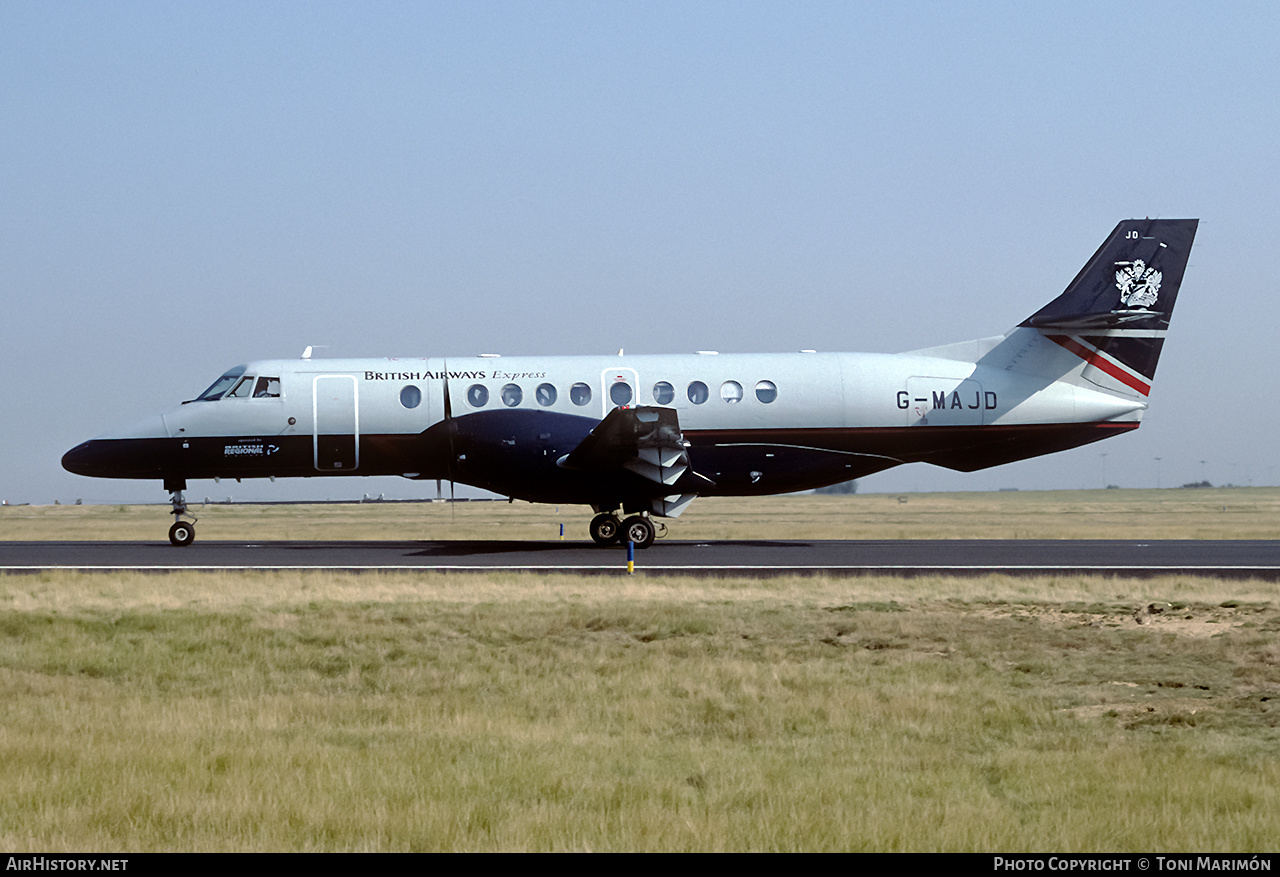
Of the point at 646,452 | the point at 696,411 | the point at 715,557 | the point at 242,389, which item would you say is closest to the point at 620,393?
the point at 696,411

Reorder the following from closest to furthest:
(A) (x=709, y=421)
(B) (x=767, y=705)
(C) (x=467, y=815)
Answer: (C) (x=467, y=815), (B) (x=767, y=705), (A) (x=709, y=421)

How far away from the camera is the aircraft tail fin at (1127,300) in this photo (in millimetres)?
29016

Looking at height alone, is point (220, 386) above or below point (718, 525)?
above

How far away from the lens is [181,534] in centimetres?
2941

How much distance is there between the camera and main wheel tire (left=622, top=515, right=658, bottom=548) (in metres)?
27.6

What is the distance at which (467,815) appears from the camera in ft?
25.2

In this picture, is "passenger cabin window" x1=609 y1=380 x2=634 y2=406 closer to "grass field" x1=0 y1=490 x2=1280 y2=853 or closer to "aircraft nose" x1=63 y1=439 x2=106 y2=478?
"grass field" x1=0 y1=490 x2=1280 y2=853

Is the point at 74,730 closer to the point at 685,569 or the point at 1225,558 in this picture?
the point at 685,569

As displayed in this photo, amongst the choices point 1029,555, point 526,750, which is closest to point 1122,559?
point 1029,555

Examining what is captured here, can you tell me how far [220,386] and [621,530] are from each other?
10.5m

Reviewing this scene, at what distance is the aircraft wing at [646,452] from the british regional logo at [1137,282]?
11484mm

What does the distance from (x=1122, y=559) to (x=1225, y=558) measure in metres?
2.41

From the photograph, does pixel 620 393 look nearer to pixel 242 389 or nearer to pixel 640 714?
pixel 242 389

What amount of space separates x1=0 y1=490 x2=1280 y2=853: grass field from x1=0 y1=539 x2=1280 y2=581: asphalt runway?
2.29 meters
